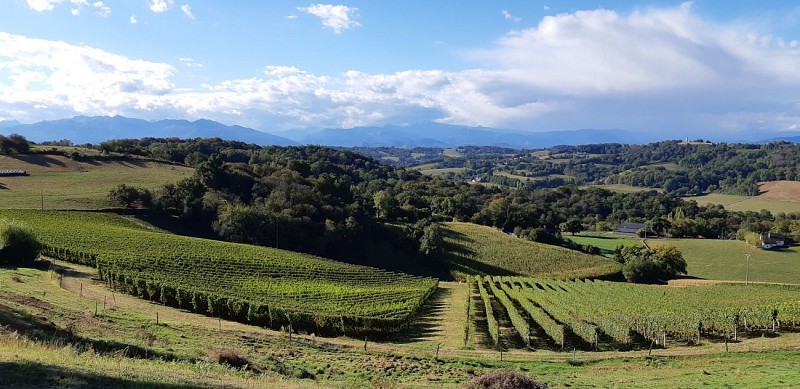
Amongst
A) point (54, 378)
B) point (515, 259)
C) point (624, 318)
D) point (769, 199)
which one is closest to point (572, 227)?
point (515, 259)

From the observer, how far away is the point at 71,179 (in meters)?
84.6

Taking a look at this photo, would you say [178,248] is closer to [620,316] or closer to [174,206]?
[174,206]

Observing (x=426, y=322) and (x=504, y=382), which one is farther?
(x=426, y=322)

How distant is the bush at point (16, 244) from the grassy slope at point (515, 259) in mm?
52779

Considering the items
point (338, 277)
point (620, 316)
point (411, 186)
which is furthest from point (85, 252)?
point (411, 186)

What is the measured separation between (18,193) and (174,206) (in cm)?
2186

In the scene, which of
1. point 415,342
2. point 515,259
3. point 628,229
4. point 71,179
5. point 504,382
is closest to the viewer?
point 504,382

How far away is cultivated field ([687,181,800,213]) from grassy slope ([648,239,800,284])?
70593mm

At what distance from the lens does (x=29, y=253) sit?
42.5m

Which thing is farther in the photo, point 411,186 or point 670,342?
point 411,186

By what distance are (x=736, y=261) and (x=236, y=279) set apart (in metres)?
80.9

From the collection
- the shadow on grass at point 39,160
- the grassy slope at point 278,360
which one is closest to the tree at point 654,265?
the grassy slope at point 278,360

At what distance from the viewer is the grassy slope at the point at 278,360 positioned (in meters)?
14.4

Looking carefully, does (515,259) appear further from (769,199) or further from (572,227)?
(769,199)
